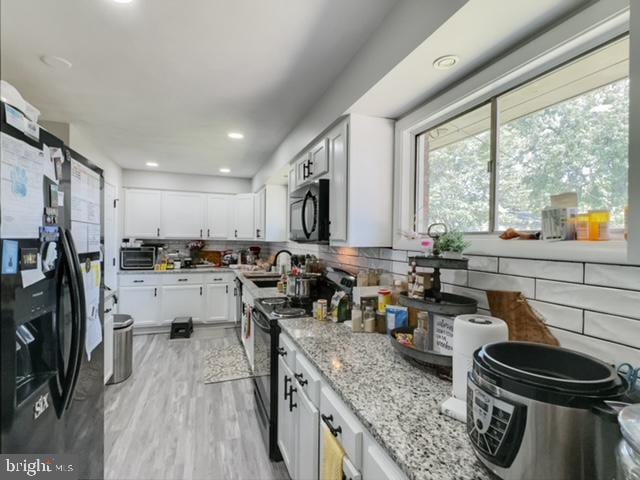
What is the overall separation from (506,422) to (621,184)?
34.6 inches

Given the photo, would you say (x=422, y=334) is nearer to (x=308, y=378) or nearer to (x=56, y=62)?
(x=308, y=378)

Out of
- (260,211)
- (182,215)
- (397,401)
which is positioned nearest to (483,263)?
(397,401)

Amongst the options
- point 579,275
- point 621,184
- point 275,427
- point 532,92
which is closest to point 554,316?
point 579,275

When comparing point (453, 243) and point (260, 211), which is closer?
point (453, 243)

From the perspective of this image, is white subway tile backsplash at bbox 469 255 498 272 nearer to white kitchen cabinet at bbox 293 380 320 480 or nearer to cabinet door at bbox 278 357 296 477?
white kitchen cabinet at bbox 293 380 320 480

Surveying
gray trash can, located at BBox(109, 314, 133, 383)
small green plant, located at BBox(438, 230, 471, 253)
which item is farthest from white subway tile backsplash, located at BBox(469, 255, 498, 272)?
gray trash can, located at BBox(109, 314, 133, 383)

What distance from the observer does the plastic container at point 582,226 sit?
102 centimetres

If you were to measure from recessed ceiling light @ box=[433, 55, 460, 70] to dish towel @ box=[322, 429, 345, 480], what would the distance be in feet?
5.10

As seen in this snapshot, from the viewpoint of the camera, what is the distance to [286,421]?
1724mm

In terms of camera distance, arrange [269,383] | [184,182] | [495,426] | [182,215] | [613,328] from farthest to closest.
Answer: [184,182] → [182,215] → [269,383] → [613,328] → [495,426]

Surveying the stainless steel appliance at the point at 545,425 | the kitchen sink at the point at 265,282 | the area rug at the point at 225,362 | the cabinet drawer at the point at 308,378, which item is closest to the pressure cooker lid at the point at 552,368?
the stainless steel appliance at the point at 545,425

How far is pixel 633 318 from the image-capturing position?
88cm

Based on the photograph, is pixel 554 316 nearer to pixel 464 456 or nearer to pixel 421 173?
pixel 464 456

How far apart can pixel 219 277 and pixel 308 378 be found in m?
3.75
